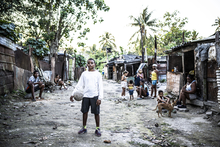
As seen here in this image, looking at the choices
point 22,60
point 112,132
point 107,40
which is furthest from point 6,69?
point 107,40

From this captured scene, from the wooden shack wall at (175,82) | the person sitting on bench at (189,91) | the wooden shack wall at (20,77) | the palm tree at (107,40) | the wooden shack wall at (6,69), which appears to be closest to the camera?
the wooden shack wall at (6,69)

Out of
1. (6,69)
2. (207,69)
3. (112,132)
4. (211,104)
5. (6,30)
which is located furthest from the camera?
(6,30)

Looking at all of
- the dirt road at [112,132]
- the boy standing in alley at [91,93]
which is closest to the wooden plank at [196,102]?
the dirt road at [112,132]

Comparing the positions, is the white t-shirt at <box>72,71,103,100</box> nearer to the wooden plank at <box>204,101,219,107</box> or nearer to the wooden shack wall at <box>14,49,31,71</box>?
the wooden plank at <box>204,101,219,107</box>

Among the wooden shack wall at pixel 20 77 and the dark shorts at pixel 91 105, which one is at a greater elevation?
the wooden shack wall at pixel 20 77

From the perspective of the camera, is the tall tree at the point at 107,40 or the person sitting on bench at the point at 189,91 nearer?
the person sitting on bench at the point at 189,91

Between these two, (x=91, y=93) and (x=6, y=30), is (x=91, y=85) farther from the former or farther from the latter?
(x=6, y=30)

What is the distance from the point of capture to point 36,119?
4.04 meters

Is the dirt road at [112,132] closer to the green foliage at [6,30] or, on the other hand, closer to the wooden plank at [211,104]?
the wooden plank at [211,104]

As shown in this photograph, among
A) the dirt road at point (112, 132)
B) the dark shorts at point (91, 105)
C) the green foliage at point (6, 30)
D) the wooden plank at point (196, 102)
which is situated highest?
the green foliage at point (6, 30)

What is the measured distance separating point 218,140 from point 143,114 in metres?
2.56

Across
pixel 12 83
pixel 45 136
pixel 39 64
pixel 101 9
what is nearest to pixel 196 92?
pixel 45 136

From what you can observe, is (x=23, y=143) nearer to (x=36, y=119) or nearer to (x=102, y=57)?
(x=36, y=119)

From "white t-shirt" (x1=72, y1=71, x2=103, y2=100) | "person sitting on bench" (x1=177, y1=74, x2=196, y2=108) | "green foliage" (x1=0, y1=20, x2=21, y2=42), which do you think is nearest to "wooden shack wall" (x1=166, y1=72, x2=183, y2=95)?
"person sitting on bench" (x1=177, y1=74, x2=196, y2=108)
